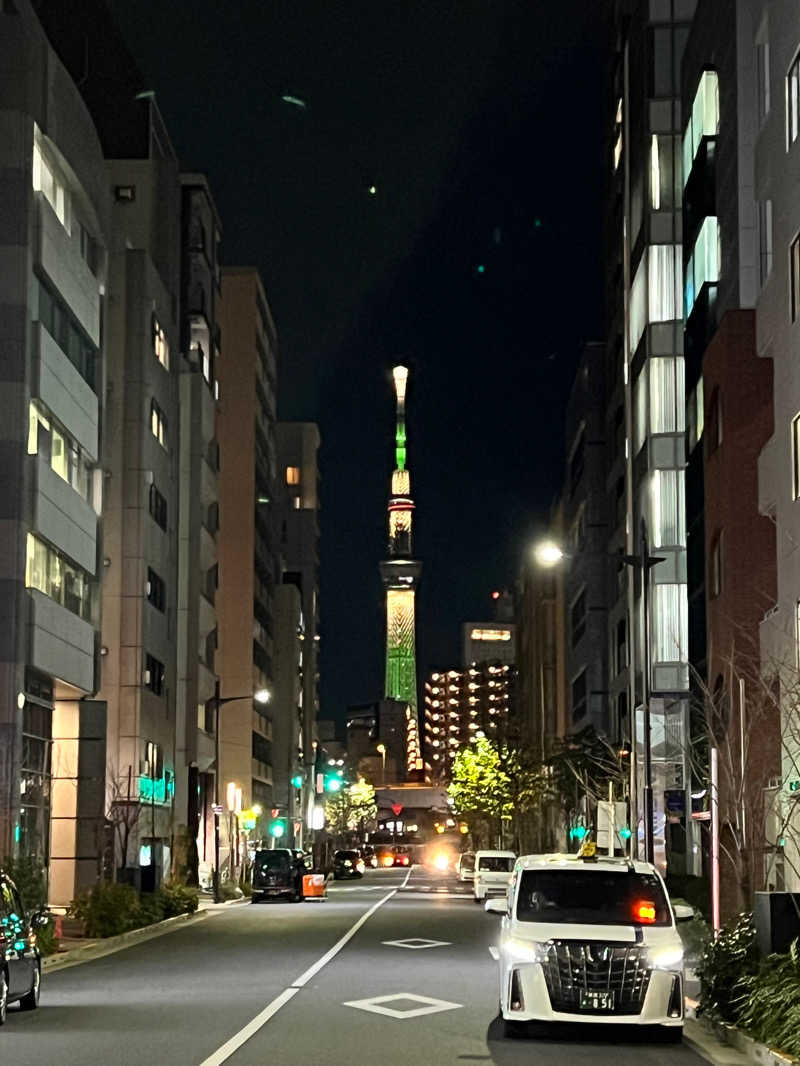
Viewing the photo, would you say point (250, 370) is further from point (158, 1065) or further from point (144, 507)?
point (158, 1065)

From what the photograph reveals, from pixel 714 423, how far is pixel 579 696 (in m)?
57.2

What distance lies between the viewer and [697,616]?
56188 mm

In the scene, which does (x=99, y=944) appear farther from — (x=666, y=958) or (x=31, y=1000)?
(x=666, y=958)

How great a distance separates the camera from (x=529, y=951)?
58.5 feet

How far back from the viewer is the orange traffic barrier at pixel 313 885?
6412cm

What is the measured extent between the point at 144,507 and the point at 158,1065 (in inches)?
2109

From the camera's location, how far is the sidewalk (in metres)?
31.2

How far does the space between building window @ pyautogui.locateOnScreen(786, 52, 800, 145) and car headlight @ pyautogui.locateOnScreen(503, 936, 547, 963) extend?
22136 mm

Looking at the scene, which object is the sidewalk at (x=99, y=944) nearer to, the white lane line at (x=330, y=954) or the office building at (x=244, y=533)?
the white lane line at (x=330, y=954)

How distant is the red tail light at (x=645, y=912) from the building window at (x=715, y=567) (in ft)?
91.3

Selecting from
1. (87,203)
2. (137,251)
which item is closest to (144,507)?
(137,251)

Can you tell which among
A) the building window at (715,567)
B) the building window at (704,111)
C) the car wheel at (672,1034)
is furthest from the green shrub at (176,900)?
the car wheel at (672,1034)

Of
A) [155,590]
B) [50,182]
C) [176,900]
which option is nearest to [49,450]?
[50,182]

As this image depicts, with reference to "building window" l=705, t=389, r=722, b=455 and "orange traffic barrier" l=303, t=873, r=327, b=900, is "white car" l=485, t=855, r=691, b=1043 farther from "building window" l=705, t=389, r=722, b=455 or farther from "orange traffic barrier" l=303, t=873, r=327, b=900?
"orange traffic barrier" l=303, t=873, r=327, b=900
